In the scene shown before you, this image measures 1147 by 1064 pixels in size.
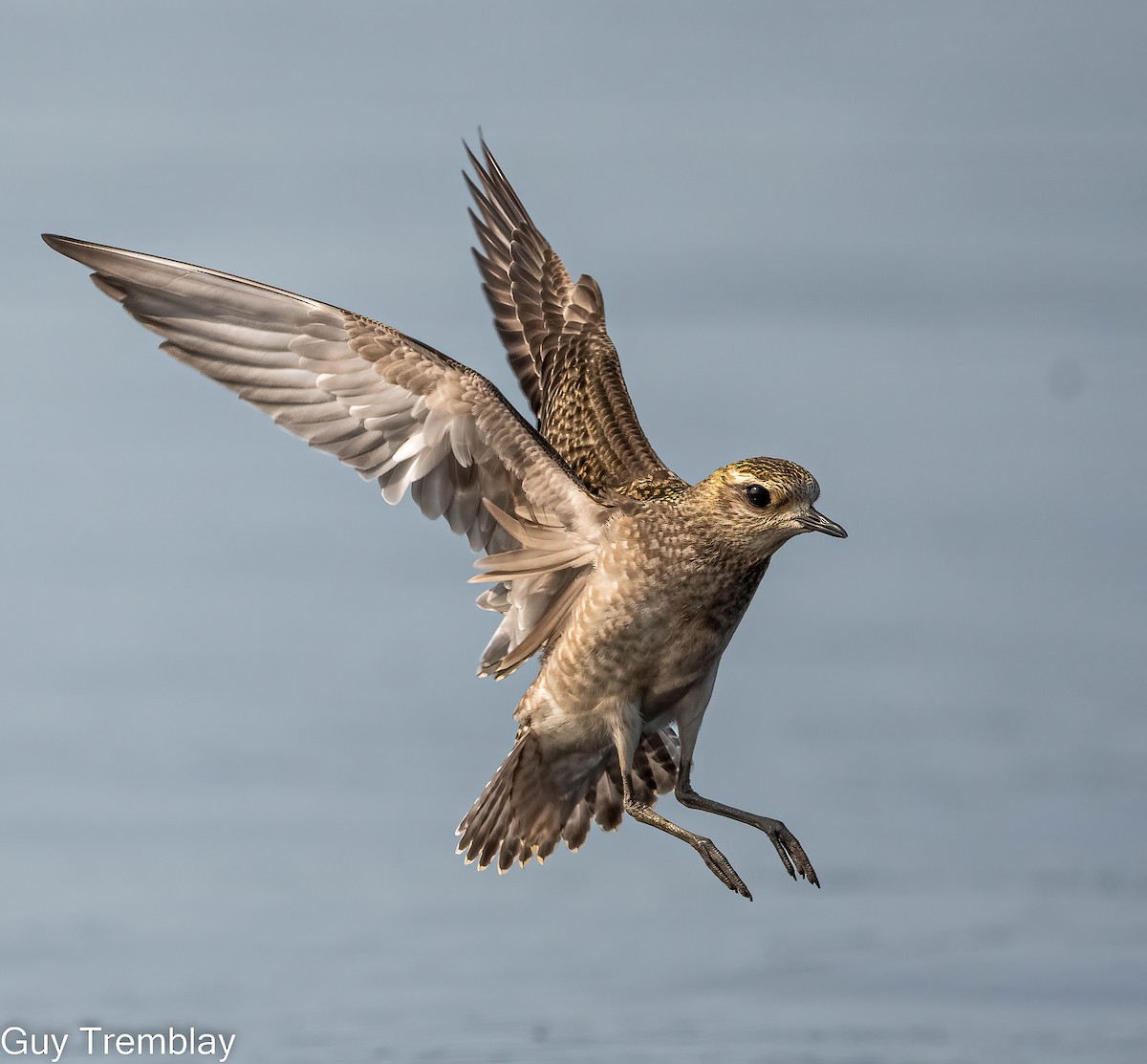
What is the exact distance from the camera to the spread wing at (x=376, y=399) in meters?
10.4

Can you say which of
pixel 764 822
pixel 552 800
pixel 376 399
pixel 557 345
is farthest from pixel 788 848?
pixel 557 345

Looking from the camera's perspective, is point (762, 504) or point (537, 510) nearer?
point (762, 504)

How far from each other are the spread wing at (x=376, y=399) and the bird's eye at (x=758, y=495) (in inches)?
30.1

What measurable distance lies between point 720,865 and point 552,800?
1.56 metres

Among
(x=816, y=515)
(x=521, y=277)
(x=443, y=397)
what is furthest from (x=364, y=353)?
(x=521, y=277)

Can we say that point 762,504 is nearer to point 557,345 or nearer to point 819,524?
point 819,524

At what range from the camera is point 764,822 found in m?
10.7

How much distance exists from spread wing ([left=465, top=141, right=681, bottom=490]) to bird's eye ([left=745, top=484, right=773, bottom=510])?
115 centimetres

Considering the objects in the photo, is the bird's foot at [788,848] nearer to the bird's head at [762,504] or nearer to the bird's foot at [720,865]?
the bird's foot at [720,865]

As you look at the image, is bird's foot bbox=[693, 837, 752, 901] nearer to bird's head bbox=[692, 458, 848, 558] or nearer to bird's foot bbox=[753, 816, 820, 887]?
bird's foot bbox=[753, 816, 820, 887]

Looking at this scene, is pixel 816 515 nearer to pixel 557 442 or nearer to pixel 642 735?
pixel 642 735

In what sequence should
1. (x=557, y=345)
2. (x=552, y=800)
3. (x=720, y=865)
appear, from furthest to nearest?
(x=557, y=345)
(x=552, y=800)
(x=720, y=865)

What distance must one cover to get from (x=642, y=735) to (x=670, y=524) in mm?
1248

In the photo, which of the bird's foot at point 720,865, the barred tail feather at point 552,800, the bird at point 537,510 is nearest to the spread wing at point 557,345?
the bird at point 537,510
